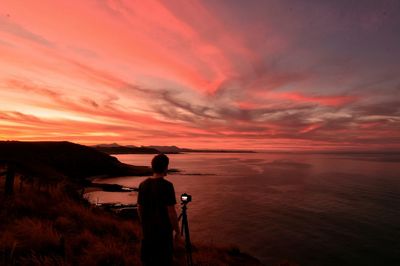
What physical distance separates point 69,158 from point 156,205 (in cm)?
7386

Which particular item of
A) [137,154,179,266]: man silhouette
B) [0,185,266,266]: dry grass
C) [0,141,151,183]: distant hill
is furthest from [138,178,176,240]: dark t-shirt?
[0,141,151,183]: distant hill

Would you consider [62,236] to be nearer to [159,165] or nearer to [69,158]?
[159,165]

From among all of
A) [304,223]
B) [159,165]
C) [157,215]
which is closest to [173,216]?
[157,215]

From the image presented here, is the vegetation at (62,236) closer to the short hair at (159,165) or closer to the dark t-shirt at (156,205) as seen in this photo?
the dark t-shirt at (156,205)

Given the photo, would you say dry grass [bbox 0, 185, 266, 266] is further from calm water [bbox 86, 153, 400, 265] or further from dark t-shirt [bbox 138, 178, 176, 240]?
calm water [bbox 86, 153, 400, 265]

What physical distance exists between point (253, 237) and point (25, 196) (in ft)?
59.3

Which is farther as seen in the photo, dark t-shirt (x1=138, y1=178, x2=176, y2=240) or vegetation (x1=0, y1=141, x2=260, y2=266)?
vegetation (x1=0, y1=141, x2=260, y2=266)

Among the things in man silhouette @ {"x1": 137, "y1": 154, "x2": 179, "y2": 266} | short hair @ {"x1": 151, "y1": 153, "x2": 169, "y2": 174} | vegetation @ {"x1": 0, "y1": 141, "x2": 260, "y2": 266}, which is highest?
short hair @ {"x1": 151, "y1": 153, "x2": 169, "y2": 174}

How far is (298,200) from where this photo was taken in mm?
39906

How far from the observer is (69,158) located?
7000cm

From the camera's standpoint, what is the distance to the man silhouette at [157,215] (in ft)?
13.1

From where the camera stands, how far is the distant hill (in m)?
62.2

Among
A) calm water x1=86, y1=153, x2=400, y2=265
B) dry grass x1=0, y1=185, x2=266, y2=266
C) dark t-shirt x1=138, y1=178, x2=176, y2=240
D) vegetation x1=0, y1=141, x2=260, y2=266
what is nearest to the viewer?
dark t-shirt x1=138, y1=178, x2=176, y2=240

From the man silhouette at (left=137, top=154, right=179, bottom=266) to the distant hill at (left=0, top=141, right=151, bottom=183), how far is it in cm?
6026
